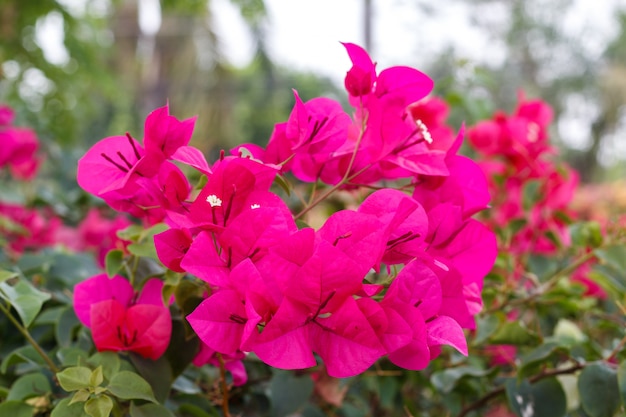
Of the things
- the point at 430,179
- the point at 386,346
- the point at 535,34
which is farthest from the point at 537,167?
the point at 535,34

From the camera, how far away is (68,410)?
0.42m

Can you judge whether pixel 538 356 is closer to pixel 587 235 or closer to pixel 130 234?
pixel 587 235

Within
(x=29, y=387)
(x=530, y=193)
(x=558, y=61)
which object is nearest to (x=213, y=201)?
(x=29, y=387)

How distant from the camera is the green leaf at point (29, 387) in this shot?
19.1 inches

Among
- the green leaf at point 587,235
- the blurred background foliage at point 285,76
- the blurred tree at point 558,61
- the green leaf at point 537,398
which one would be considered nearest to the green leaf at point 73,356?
the green leaf at point 537,398

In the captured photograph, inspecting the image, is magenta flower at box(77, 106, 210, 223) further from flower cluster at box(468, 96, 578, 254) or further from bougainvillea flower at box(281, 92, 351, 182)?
flower cluster at box(468, 96, 578, 254)

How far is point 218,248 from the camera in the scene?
41cm

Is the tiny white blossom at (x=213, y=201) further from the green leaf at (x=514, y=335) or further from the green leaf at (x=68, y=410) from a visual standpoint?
the green leaf at (x=514, y=335)

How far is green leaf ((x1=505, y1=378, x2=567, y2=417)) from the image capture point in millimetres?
556

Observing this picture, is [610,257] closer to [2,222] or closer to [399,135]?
[399,135]

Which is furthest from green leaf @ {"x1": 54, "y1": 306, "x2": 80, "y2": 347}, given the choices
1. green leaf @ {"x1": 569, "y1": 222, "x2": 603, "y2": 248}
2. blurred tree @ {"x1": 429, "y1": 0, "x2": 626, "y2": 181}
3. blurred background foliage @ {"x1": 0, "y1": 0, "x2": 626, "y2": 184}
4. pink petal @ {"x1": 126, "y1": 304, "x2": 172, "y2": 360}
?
blurred tree @ {"x1": 429, "y1": 0, "x2": 626, "y2": 181}

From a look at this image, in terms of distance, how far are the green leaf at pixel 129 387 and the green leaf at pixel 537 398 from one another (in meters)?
0.31

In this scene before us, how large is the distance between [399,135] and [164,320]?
208mm

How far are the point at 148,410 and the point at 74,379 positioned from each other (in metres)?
0.05
